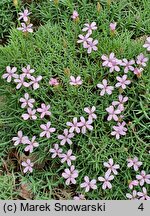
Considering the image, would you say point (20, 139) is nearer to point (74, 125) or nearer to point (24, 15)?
point (74, 125)

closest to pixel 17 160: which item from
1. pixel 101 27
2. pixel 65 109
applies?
pixel 65 109

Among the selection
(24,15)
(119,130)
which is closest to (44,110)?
(119,130)

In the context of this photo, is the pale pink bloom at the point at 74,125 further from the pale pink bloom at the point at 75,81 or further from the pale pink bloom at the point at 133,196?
the pale pink bloom at the point at 133,196

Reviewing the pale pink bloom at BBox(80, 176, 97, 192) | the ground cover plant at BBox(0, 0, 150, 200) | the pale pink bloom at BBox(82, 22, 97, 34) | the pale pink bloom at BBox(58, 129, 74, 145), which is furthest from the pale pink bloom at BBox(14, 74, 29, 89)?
the pale pink bloom at BBox(80, 176, 97, 192)

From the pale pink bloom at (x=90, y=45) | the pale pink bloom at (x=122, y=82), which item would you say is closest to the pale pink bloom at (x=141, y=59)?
the pale pink bloom at (x=122, y=82)

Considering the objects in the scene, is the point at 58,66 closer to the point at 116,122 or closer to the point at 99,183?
the point at 116,122

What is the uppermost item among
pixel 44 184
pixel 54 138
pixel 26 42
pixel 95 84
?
pixel 26 42

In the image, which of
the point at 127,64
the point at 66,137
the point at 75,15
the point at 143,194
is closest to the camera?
the point at 143,194

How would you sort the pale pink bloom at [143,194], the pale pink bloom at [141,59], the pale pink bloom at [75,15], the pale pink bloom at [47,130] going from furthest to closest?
1. the pale pink bloom at [75,15]
2. the pale pink bloom at [141,59]
3. the pale pink bloom at [47,130]
4. the pale pink bloom at [143,194]

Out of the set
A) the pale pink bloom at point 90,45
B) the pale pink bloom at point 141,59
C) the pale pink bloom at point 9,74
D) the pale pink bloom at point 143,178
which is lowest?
the pale pink bloom at point 143,178
